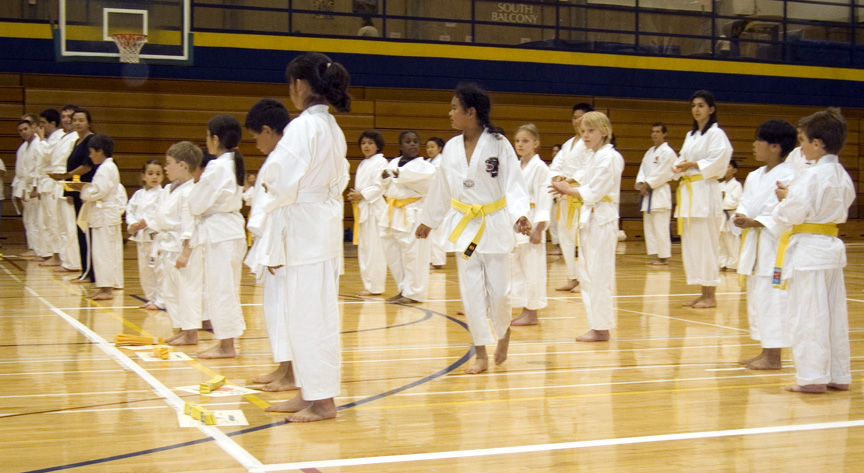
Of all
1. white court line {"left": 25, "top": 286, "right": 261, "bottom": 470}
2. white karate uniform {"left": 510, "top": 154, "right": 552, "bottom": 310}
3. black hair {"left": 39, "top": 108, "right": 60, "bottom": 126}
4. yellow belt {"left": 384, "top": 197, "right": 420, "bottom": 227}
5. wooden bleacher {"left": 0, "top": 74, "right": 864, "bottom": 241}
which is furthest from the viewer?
wooden bleacher {"left": 0, "top": 74, "right": 864, "bottom": 241}

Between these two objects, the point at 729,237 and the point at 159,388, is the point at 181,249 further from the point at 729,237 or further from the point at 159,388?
the point at 729,237

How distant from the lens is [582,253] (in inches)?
240

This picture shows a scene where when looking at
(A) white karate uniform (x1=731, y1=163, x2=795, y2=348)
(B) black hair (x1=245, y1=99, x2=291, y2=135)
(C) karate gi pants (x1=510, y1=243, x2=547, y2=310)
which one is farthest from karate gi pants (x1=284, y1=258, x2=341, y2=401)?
(C) karate gi pants (x1=510, y1=243, x2=547, y2=310)

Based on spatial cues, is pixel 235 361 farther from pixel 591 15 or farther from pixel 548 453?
pixel 591 15

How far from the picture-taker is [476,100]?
4914 mm

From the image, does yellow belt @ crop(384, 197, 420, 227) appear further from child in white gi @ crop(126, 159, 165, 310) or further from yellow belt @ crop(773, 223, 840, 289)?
yellow belt @ crop(773, 223, 840, 289)

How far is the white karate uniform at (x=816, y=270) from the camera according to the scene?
4.28m

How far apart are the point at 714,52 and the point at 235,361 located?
42.9 ft

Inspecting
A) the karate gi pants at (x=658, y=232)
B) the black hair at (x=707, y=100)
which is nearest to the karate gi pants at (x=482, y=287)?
the black hair at (x=707, y=100)

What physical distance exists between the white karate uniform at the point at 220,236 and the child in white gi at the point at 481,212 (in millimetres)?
1176

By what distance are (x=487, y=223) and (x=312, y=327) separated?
1.47 metres

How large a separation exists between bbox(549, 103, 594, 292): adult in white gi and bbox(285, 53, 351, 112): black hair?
3.70 metres

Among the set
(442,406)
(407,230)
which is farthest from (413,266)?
(442,406)

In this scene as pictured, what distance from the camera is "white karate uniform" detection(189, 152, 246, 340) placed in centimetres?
513
